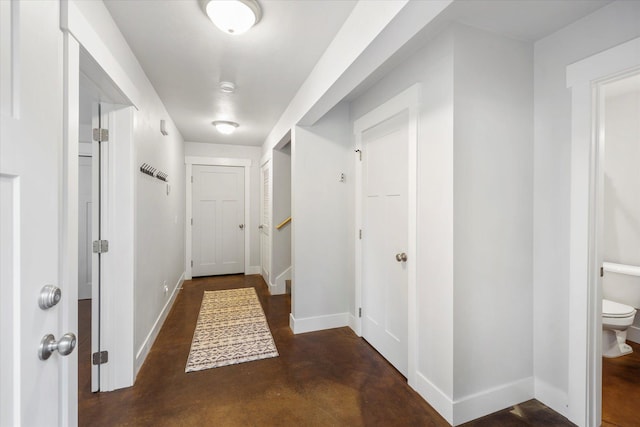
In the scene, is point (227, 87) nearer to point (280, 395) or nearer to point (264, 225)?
point (280, 395)

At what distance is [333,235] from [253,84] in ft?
5.42

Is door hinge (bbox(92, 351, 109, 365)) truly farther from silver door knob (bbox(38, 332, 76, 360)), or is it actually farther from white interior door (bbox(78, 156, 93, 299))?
white interior door (bbox(78, 156, 93, 299))

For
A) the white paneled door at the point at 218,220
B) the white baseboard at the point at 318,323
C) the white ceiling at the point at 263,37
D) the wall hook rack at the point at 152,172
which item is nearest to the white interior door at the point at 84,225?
the white paneled door at the point at 218,220

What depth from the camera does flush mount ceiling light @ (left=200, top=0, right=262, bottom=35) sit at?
4.91 ft

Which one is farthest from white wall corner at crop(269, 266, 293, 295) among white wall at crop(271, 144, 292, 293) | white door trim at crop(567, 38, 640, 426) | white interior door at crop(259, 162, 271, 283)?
white door trim at crop(567, 38, 640, 426)

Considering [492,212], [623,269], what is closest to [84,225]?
[492,212]

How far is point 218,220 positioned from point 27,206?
15.3 feet

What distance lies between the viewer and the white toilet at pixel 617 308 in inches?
88.7

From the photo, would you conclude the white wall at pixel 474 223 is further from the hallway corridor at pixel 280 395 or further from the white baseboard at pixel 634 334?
the white baseboard at pixel 634 334

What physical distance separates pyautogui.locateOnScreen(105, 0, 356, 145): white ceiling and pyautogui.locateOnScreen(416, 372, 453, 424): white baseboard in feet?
7.56

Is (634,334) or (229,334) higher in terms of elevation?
(634,334)

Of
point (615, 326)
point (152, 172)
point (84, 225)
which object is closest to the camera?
point (615, 326)

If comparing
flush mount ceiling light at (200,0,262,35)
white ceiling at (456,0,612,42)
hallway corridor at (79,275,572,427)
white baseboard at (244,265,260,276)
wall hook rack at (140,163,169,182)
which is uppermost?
white ceiling at (456,0,612,42)

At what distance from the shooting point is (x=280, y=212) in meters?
4.24
